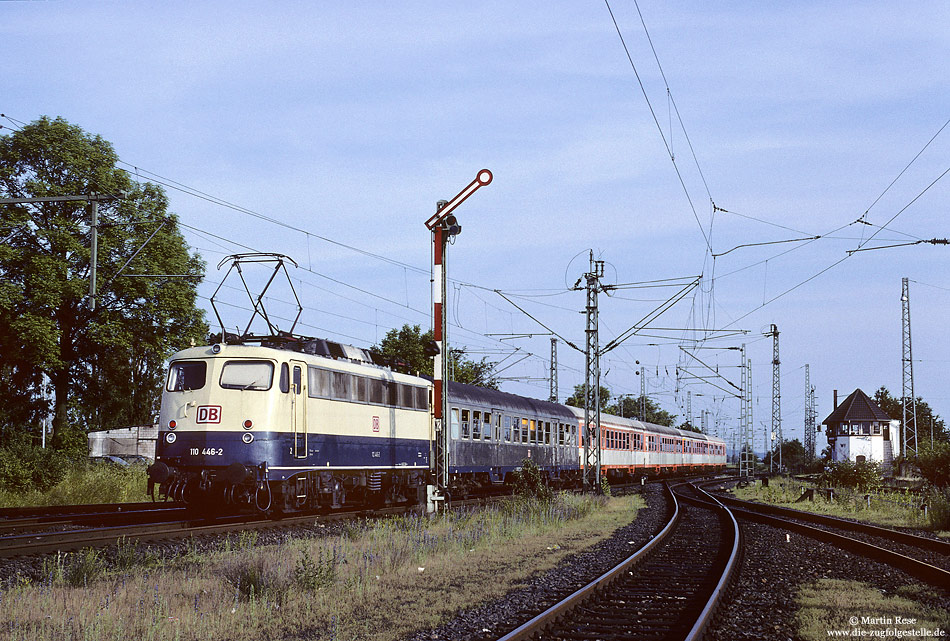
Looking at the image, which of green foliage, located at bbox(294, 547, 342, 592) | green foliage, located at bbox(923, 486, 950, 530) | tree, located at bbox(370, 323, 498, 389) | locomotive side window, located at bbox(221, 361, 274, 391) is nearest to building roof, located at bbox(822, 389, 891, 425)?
tree, located at bbox(370, 323, 498, 389)

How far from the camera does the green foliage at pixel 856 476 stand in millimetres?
37500

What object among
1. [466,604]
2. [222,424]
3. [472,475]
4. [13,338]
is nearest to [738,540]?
[466,604]

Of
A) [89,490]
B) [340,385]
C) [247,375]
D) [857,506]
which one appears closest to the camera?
[247,375]

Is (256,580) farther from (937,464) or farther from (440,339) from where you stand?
(937,464)

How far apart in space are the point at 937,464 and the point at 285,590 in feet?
116

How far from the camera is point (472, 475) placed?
29281 millimetres

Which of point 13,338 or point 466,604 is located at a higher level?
point 13,338

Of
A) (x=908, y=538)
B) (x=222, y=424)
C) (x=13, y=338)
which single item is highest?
(x=13, y=338)

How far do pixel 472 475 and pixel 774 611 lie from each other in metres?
20.1

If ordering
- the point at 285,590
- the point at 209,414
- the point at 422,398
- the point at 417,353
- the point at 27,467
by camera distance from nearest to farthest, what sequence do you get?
the point at 285,590, the point at 209,414, the point at 27,467, the point at 422,398, the point at 417,353

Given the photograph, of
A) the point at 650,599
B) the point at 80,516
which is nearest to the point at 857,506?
the point at 650,599

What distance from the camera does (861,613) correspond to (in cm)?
918

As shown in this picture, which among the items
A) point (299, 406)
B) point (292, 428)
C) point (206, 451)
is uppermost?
point (299, 406)

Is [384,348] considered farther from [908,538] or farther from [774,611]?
[774,611]
